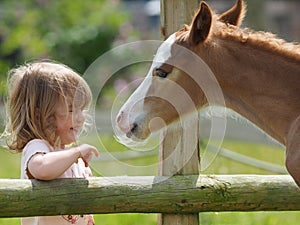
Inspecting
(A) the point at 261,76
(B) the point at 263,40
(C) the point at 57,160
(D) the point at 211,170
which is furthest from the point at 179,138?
(D) the point at 211,170

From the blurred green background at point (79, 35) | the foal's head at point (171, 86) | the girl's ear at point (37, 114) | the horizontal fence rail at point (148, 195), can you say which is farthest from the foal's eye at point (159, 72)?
the blurred green background at point (79, 35)

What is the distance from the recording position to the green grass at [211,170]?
4.90 m

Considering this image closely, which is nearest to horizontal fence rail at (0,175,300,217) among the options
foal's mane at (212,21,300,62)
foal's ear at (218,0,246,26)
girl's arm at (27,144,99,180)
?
girl's arm at (27,144,99,180)

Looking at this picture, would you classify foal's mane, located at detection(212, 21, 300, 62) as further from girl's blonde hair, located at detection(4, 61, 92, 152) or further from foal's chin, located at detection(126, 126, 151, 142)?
girl's blonde hair, located at detection(4, 61, 92, 152)

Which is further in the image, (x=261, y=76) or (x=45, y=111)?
(x=261, y=76)

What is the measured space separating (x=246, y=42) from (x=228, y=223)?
1731 mm

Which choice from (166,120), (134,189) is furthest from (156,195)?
(166,120)

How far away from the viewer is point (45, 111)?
3188mm

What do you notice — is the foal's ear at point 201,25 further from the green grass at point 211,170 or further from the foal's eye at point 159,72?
the green grass at point 211,170

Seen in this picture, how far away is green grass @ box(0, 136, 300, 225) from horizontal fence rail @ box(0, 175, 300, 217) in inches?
18.2

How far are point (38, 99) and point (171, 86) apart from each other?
0.61 meters

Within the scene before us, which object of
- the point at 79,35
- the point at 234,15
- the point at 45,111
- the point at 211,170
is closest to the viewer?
the point at 45,111

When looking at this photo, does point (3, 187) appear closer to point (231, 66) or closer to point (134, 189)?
point (134, 189)

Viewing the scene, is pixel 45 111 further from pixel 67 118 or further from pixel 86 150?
pixel 86 150
